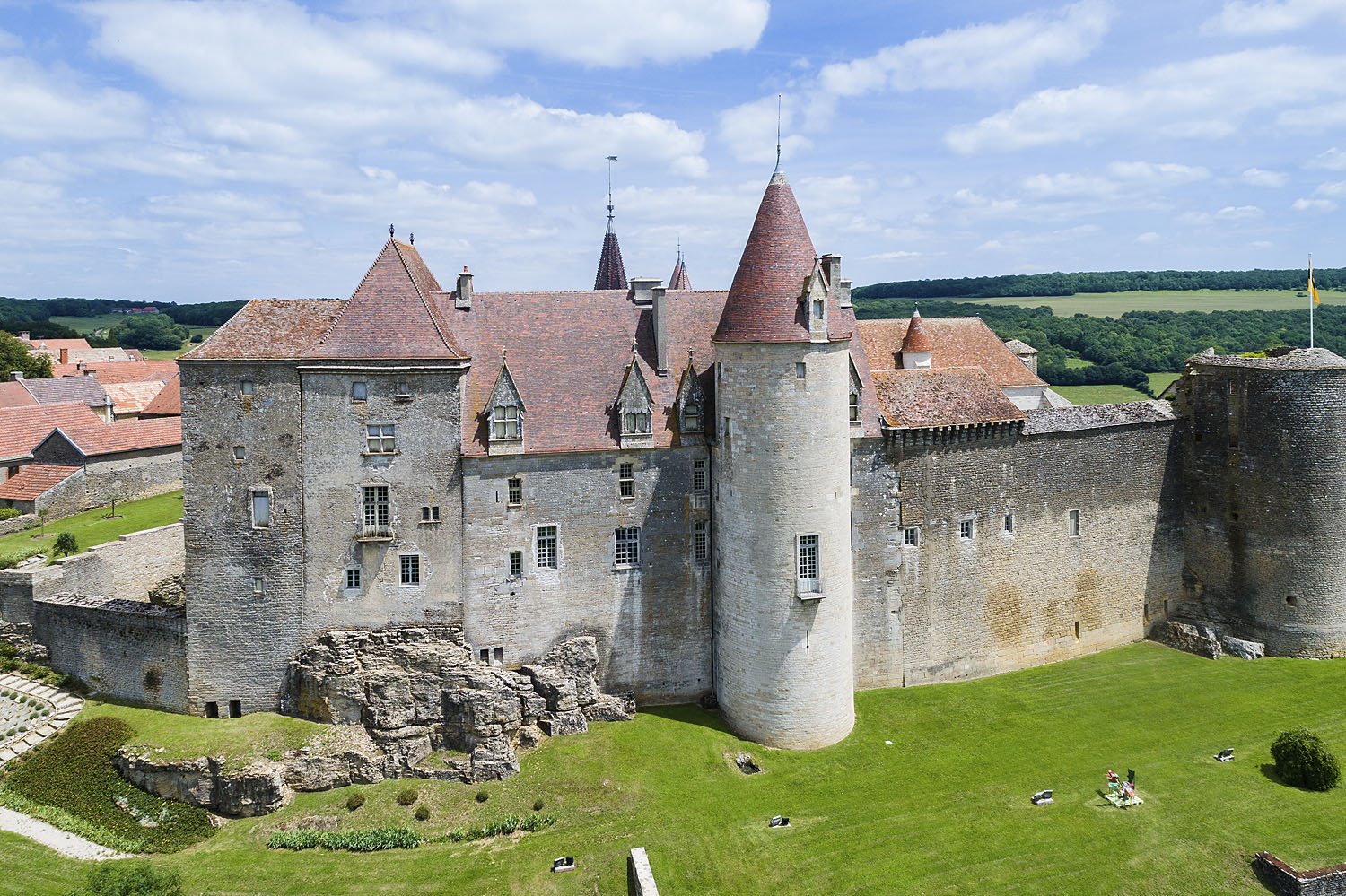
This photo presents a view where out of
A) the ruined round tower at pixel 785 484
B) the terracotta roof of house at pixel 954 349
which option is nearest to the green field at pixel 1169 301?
the terracotta roof of house at pixel 954 349

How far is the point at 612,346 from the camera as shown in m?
36.9

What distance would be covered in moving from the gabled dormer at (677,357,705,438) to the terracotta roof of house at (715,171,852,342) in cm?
301

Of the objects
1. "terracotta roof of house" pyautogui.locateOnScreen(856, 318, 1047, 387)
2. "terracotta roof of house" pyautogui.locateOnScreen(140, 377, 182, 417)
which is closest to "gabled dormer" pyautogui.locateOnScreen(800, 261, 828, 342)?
"terracotta roof of house" pyautogui.locateOnScreen(856, 318, 1047, 387)

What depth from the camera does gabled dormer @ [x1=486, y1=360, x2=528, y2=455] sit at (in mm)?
33531

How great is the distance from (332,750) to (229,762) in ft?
10.8

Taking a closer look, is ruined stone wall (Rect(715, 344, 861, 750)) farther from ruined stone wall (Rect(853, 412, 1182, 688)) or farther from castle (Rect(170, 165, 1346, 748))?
ruined stone wall (Rect(853, 412, 1182, 688))

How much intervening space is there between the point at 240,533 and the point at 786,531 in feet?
66.4

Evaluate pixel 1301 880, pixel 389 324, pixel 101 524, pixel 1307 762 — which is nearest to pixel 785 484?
pixel 389 324

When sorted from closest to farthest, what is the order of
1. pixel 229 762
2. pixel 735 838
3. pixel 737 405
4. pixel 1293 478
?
pixel 735 838 < pixel 229 762 < pixel 737 405 < pixel 1293 478

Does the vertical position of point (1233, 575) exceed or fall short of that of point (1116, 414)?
it falls short

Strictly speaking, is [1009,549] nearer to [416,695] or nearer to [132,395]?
[416,695]

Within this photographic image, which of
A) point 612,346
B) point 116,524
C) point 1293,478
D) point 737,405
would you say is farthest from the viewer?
point 116,524

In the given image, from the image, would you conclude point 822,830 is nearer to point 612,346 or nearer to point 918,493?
point 918,493

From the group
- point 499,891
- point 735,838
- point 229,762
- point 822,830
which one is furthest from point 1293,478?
point 229,762
